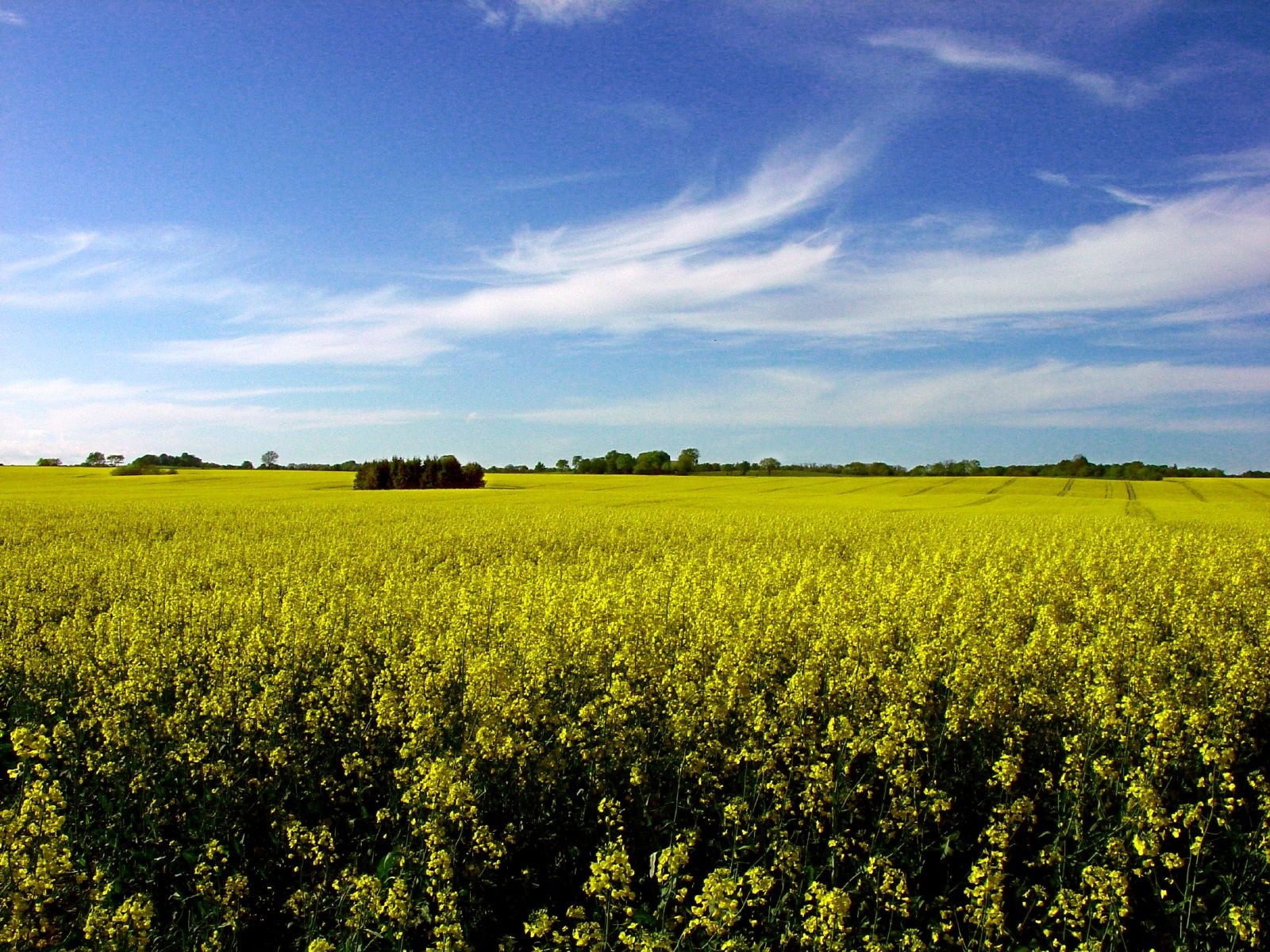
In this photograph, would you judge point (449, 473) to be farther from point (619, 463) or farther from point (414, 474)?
point (619, 463)

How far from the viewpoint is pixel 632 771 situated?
16.7ft

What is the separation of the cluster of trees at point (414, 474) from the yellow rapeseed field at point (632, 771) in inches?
2248

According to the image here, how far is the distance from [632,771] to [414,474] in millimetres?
64173

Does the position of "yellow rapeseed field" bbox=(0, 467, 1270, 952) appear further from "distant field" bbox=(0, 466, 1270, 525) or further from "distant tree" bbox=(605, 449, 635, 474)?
"distant tree" bbox=(605, 449, 635, 474)

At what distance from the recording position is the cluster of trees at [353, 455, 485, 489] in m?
65.8

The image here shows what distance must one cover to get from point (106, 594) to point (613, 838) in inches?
366

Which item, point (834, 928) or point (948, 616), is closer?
point (834, 928)

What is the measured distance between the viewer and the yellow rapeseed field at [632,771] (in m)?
4.16

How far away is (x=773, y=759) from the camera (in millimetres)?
5039

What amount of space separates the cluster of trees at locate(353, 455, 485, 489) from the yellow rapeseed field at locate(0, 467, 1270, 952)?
187 ft

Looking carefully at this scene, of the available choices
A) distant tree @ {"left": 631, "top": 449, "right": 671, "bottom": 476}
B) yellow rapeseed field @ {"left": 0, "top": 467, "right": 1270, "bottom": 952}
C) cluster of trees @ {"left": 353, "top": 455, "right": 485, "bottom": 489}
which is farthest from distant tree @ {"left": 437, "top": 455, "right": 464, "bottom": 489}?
yellow rapeseed field @ {"left": 0, "top": 467, "right": 1270, "bottom": 952}

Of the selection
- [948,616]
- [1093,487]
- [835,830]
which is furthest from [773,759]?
[1093,487]

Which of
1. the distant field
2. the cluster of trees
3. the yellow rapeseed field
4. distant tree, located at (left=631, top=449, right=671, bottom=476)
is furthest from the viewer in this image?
A: distant tree, located at (left=631, top=449, right=671, bottom=476)

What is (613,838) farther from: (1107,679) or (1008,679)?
(1107,679)
